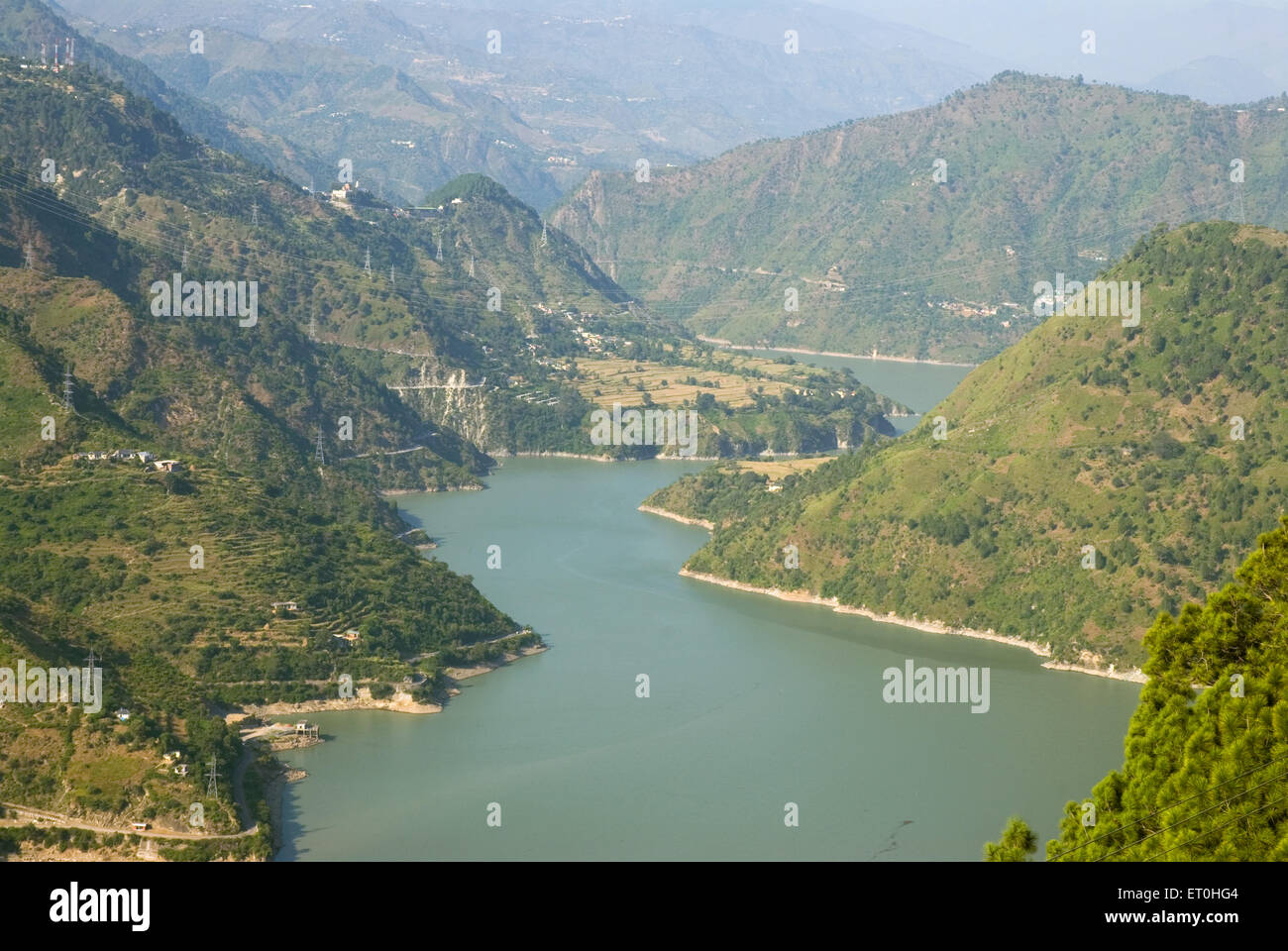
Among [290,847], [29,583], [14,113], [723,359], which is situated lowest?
[290,847]

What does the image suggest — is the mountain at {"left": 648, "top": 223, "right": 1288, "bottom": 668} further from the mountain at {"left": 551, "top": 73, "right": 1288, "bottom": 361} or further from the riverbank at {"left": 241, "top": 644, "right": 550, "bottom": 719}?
the mountain at {"left": 551, "top": 73, "right": 1288, "bottom": 361}

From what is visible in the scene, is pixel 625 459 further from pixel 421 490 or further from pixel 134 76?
pixel 134 76

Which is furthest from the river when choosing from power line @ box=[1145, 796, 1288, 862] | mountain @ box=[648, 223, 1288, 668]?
power line @ box=[1145, 796, 1288, 862]

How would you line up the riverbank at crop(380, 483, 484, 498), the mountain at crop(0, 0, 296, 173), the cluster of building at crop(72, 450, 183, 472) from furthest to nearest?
the mountain at crop(0, 0, 296, 173) < the riverbank at crop(380, 483, 484, 498) < the cluster of building at crop(72, 450, 183, 472)

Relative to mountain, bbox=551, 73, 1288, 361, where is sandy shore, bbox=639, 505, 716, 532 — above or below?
below

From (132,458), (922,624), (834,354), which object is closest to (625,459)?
(922,624)

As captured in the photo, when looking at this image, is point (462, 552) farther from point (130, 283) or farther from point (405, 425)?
point (130, 283)

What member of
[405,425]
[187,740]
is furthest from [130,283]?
[187,740]
